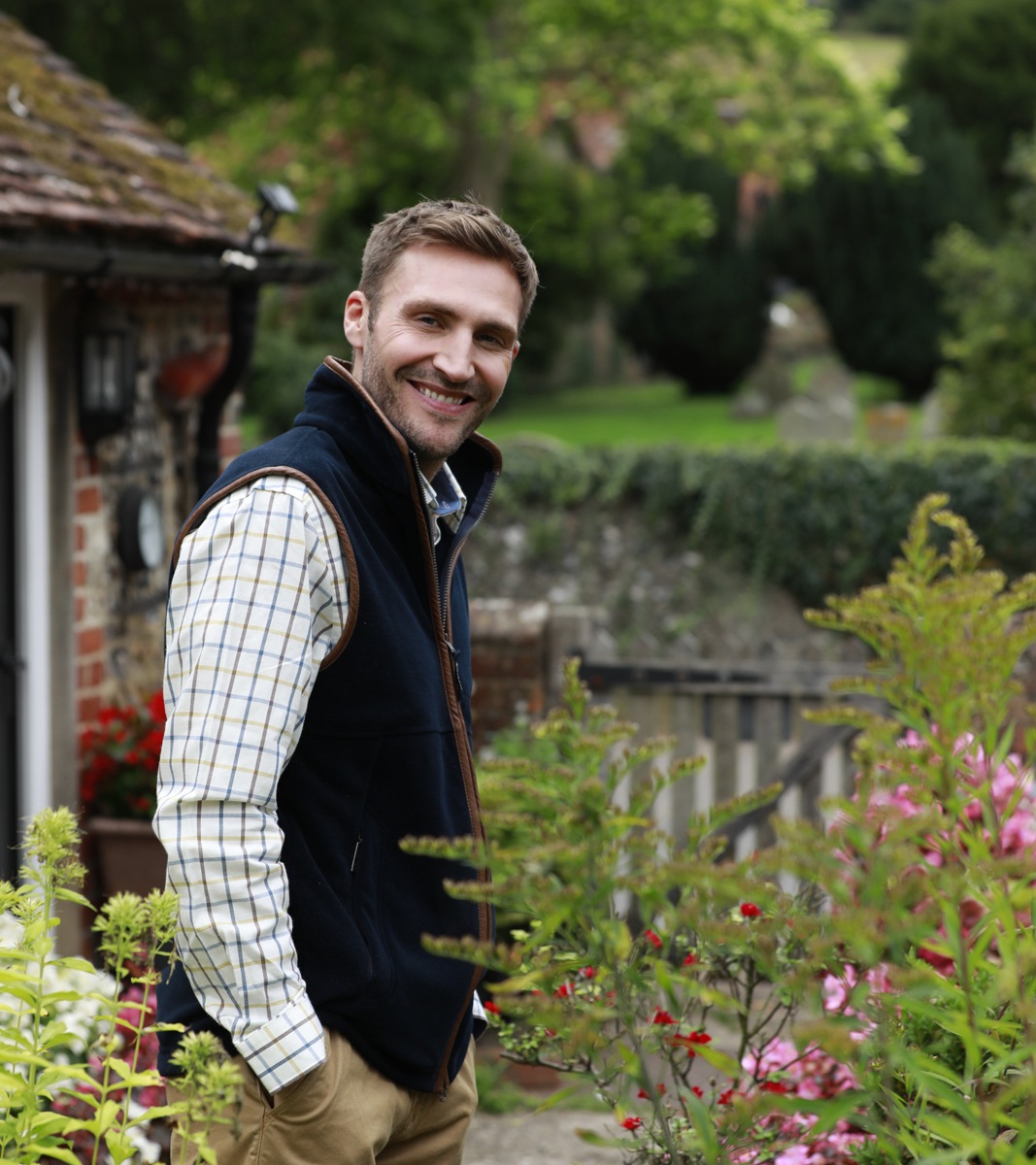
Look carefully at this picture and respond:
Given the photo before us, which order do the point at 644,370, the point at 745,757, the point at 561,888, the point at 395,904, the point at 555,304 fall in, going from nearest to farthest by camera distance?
the point at 561,888
the point at 395,904
the point at 745,757
the point at 555,304
the point at 644,370

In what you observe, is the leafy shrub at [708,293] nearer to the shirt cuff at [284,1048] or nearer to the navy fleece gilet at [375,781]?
the navy fleece gilet at [375,781]

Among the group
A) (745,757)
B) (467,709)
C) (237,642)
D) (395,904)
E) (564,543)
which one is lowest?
(745,757)

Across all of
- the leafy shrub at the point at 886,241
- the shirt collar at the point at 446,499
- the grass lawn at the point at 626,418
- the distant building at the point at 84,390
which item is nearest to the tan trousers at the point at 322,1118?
the shirt collar at the point at 446,499

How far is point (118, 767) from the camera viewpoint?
4473 millimetres

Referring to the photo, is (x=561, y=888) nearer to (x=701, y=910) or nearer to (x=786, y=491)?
(x=701, y=910)

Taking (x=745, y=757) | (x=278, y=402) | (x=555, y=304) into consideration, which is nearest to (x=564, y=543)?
(x=745, y=757)

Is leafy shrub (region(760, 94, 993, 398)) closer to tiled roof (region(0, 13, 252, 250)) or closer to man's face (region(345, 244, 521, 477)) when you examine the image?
tiled roof (region(0, 13, 252, 250))

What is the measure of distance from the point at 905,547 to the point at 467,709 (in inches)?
31.0

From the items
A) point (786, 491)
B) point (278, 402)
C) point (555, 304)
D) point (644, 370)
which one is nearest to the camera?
point (786, 491)

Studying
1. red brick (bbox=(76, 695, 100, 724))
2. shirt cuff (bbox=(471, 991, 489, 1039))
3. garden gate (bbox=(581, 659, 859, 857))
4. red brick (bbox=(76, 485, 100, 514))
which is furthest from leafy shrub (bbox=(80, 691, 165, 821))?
shirt cuff (bbox=(471, 991, 489, 1039))

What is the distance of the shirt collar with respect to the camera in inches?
76.7

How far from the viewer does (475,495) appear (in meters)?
2.23

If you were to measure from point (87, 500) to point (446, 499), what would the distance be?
2738 millimetres

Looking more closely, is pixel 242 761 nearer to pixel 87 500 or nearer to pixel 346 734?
pixel 346 734
